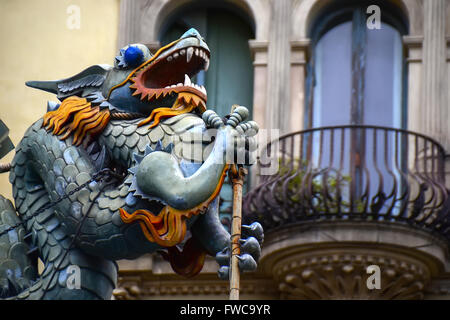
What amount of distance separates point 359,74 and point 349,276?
282 centimetres

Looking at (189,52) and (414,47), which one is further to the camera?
(414,47)

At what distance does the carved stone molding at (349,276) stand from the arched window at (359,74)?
2185 mm

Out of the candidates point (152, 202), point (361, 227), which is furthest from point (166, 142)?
point (361, 227)

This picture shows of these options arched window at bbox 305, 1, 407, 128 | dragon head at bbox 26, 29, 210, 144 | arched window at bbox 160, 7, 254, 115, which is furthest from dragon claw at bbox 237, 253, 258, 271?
arched window at bbox 160, 7, 254, 115

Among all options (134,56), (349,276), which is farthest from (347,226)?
(134,56)

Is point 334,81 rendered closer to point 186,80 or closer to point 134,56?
point 134,56

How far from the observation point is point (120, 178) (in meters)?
11.1

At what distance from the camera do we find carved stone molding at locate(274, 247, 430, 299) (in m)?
19.3

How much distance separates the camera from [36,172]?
11438mm

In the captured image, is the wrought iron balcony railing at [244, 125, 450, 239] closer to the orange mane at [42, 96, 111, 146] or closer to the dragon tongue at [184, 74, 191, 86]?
the orange mane at [42, 96, 111, 146]

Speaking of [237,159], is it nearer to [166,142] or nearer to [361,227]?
[166,142]

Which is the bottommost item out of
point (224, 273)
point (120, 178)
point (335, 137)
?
point (224, 273)
